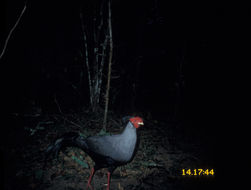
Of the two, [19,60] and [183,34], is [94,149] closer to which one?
[19,60]

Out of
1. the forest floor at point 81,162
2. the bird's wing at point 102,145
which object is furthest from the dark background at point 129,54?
the bird's wing at point 102,145

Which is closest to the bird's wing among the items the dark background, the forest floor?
the forest floor

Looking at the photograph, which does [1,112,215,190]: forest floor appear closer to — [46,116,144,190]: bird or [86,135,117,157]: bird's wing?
[46,116,144,190]: bird

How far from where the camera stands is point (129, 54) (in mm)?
10516

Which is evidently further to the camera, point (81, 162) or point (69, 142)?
point (81, 162)

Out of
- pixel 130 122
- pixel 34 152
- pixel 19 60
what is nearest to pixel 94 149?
pixel 130 122

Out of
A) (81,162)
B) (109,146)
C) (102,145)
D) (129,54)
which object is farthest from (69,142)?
(129,54)

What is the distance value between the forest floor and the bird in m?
0.68

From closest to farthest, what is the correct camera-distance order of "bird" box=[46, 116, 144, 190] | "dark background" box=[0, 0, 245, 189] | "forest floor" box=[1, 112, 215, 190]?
"bird" box=[46, 116, 144, 190] < "forest floor" box=[1, 112, 215, 190] < "dark background" box=[0, 0, 245, 189]

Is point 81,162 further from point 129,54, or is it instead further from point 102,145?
point 129,54

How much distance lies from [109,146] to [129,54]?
8.08 metres

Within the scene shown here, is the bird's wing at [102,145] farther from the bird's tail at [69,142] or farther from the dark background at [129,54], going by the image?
the dark background at [129,54]

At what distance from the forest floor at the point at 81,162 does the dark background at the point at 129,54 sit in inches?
53.3

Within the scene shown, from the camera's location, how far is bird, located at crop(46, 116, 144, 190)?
327cm
